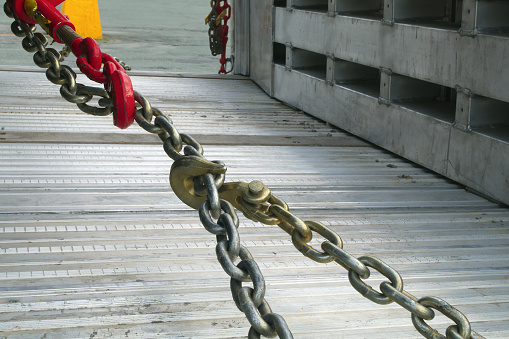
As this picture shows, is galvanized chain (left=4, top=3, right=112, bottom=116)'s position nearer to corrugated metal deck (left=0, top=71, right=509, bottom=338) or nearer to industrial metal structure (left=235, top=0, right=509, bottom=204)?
corrugated metal deck (left=0, top=71, right=509, bottom=338)

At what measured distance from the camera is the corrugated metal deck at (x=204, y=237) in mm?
2379

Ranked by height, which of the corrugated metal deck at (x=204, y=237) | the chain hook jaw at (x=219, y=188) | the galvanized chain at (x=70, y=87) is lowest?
the corrugated metal deck at (x=204, y=237)

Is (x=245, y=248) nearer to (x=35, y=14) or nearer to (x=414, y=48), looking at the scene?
(x=35, y=14)

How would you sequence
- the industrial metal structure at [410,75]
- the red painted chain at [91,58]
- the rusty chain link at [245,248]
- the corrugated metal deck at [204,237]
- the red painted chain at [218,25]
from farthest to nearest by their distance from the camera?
the red painted chain at [218,25]
the industrial metal structure at [410,75]
the corrugated metal deck at [204,237]
the red painted chain at [91,58]
the rusty chain link at [245,248]

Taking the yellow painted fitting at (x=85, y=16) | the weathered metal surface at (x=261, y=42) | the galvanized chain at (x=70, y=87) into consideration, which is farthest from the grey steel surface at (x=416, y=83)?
the yellow painted fitting at (x=85, y=16)

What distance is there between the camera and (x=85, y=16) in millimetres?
12484

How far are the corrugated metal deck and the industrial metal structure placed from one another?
0.18 m

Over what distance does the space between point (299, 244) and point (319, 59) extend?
526 cm

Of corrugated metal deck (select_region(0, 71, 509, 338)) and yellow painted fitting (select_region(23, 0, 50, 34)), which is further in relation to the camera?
yellow painted fitting (select_region(23, 0, 50, 34))

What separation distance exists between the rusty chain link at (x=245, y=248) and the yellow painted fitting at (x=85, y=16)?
36.3 feet

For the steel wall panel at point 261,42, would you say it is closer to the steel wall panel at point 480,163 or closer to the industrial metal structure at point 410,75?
the industrial metal structure at point 410,75

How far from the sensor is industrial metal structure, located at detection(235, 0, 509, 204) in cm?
379

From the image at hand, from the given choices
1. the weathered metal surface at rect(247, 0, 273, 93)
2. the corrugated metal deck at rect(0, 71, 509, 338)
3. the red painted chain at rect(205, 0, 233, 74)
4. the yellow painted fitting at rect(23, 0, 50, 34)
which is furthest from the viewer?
the red painted chain at rect(205, 0, 233, 74)

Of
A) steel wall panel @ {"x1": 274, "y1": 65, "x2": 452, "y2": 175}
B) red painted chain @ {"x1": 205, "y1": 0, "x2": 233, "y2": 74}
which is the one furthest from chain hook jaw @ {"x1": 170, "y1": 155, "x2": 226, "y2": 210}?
red painted chain @ {"x1": 205, "y1": 0, "x2": 233, "y2": 74}
